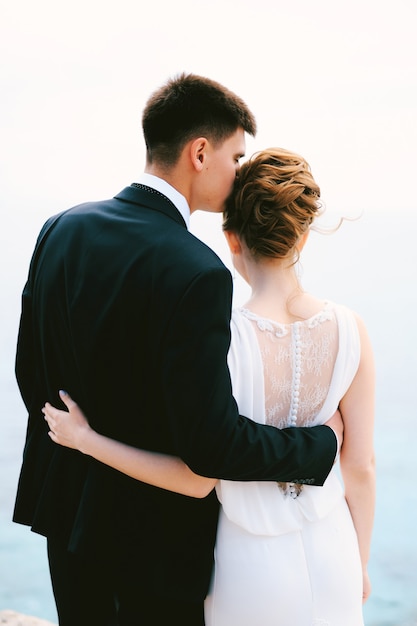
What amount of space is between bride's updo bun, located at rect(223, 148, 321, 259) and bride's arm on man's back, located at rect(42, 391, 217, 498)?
0.50m

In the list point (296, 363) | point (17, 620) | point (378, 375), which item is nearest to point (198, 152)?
point (296, 363)

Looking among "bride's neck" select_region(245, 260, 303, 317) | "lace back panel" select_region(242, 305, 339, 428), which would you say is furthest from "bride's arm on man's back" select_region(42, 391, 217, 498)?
"bride's neck" select_region(245, 260, 303, 317)

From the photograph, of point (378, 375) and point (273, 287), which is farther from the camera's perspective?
point (378, 375)

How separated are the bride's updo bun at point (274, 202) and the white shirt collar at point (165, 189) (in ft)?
0.42

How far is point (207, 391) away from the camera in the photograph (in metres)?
1.30

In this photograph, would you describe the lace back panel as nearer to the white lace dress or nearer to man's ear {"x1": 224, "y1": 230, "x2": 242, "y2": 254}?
the white lace dress

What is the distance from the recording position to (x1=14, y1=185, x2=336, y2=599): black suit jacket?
1314 millimetres

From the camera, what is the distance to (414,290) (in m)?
5.28

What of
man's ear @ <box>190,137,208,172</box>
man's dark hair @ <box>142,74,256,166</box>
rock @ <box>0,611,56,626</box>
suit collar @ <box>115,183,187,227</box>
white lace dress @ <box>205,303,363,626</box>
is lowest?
rock @ <box>0,611,56,626</box>

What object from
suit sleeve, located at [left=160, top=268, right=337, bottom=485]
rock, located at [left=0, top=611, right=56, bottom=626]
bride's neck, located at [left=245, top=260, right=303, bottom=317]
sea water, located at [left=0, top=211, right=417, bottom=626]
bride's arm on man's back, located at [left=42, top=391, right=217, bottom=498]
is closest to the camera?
suit sleeve, located at [left=160, top=268, right=337, bottom=485]

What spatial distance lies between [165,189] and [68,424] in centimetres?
55

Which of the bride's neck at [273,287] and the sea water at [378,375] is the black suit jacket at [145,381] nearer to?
the bride's neck at [273,287]

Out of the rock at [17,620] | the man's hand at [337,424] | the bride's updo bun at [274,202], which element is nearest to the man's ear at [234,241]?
the bride's updo bun at [274,202]

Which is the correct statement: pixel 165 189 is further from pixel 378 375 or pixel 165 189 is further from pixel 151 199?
pixel 378 375
